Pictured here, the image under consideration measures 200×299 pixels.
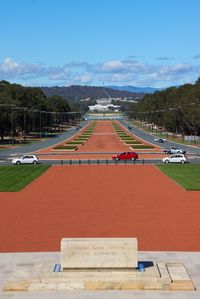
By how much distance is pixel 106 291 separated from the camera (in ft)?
58.1

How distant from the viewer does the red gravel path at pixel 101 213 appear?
25844mm

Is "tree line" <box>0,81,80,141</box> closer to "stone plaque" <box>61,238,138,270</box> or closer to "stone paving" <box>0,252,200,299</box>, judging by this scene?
"stone paving" <box>0,252,200,299</box>

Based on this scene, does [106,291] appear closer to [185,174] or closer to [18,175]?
A: [185,174]

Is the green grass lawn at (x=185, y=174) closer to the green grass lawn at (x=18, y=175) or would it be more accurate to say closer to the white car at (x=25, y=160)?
the green grass lawn at (x=18, y=175)

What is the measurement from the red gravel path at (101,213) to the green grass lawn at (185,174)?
1282 millimetres

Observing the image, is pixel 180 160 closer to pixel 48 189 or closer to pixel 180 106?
pixel 48 189

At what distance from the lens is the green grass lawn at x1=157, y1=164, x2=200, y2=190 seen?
150 feet

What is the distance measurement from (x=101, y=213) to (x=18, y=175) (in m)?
23.7

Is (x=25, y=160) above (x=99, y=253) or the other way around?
the other way around

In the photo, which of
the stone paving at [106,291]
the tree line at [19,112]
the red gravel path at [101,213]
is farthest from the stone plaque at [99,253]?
the tree line at [19,112]

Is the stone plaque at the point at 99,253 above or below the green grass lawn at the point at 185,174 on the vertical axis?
above

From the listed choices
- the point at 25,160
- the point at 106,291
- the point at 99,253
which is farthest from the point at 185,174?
the point at 106,291

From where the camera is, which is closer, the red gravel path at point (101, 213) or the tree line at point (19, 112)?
the red gravel path at point (101, 213)

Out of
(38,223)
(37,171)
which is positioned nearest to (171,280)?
(38,223)
